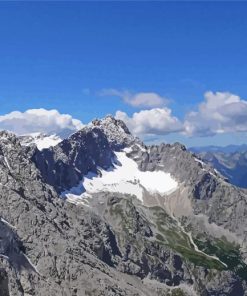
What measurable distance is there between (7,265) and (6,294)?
140 metres

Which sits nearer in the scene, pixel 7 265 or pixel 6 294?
pixel 6 294

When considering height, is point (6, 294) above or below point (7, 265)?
above

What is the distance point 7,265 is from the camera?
195m

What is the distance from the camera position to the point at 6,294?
60.7 m
